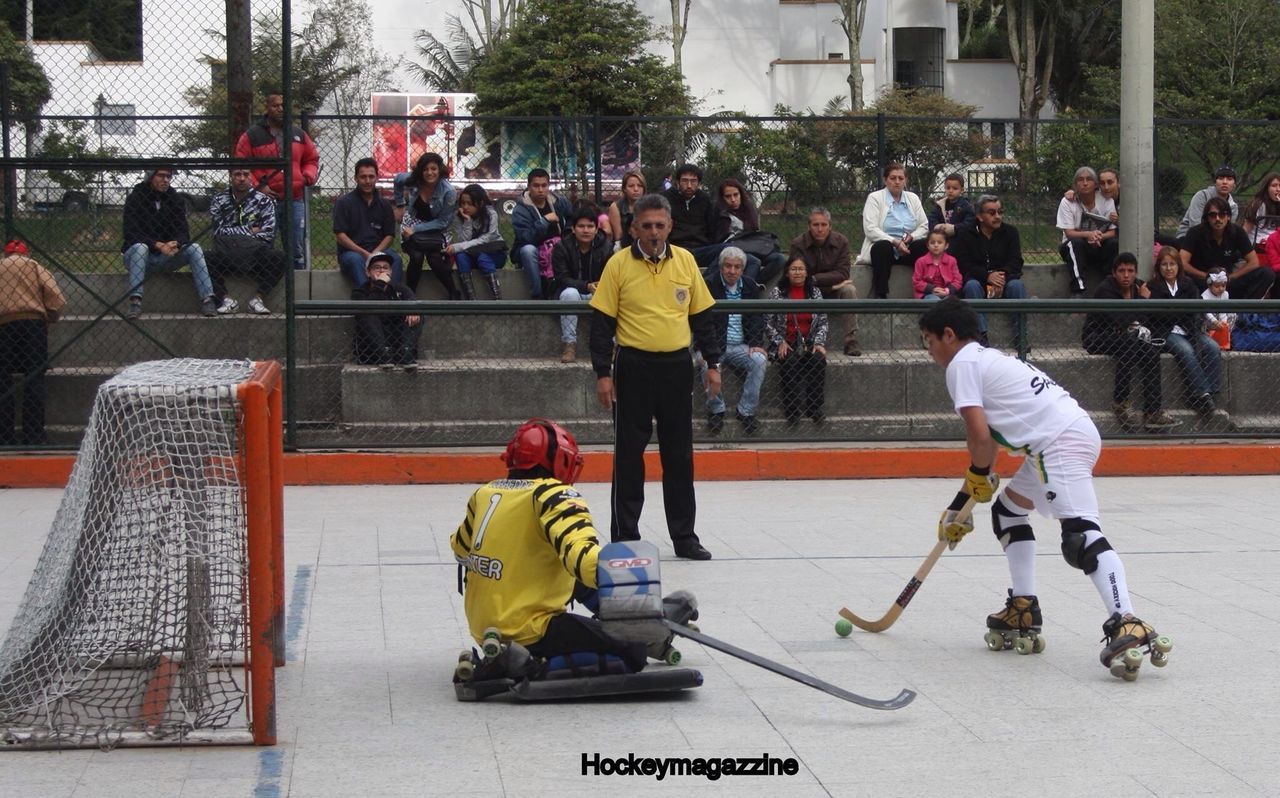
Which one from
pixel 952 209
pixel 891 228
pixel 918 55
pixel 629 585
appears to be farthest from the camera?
pixel 918 55

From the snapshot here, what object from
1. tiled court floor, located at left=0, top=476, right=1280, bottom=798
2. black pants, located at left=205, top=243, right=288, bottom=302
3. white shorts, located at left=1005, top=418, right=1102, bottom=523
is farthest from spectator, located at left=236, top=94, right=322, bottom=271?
white shorts, located at left=1005, top=418, right=1102, bottom=523

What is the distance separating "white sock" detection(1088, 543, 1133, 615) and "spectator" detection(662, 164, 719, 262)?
787cm

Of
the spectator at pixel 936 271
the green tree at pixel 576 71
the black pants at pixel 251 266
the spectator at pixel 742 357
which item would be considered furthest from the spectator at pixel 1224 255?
the green tree at pixel 576 71

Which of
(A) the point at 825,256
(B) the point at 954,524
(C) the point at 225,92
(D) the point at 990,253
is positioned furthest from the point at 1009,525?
(C) the point at 225,92

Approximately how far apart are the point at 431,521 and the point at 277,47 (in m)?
6.70

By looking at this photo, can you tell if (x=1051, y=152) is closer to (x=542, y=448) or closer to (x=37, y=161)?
(x=37, y=161)

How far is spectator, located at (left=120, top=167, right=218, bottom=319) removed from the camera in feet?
42.3

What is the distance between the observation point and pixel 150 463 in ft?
18.0

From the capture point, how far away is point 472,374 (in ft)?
40.7

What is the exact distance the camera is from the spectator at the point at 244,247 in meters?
12.9

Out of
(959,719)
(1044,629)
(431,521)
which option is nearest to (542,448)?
(959,719)

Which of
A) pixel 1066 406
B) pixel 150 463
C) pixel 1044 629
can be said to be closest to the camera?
pixel 150 463

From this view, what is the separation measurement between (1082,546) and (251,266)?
8582 millimetres

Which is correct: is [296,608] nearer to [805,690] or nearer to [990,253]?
[805,690]
